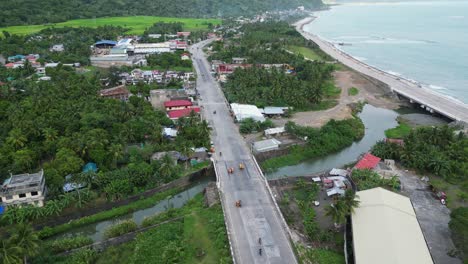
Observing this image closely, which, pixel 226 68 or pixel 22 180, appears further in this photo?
pixel 226 68

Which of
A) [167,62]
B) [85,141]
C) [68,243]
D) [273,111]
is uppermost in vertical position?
[85,141]

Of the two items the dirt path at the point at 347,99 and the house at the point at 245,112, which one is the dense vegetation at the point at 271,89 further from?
the house at the point at 245,112

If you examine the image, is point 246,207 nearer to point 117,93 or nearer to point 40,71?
point 117,93

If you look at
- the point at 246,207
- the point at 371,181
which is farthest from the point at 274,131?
the point at 246,207

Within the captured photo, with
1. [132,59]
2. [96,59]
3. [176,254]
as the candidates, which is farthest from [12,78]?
[176,254]

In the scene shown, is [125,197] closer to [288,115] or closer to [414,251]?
[414,251]

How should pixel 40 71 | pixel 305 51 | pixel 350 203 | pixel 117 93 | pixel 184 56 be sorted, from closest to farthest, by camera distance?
pixel 350 203 → pixel 117 93 → pixel 40 71 → pixel 184 56 → pixel 305 51
